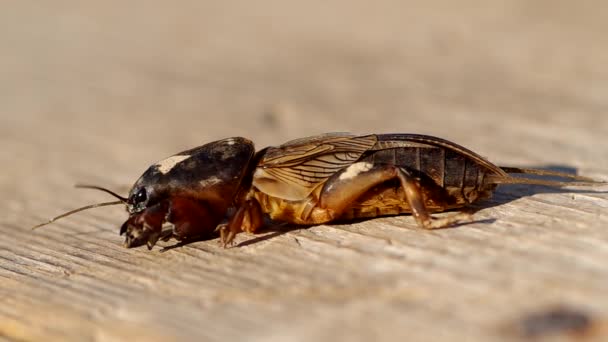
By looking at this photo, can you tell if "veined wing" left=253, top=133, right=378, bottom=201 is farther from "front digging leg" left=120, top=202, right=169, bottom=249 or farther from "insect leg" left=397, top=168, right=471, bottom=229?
"front digging leg" left=120, top=202, right=169, bottom=249

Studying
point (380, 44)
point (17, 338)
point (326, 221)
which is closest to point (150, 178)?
point (326, 221)

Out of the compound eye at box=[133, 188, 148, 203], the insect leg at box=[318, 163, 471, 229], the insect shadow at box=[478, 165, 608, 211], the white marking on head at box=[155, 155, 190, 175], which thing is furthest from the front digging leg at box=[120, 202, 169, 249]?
the insect shadow at box=[478, 165, 608, 211]

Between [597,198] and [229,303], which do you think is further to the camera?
[597,198]

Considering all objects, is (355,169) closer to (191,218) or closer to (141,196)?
(191,218)

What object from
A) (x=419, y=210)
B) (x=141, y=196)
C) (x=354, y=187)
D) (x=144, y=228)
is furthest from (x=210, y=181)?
(x=419, y=210)

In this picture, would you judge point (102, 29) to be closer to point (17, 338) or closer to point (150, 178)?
point (150, 178)

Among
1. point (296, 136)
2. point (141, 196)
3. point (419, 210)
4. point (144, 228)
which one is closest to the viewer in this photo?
point (419, 210)
